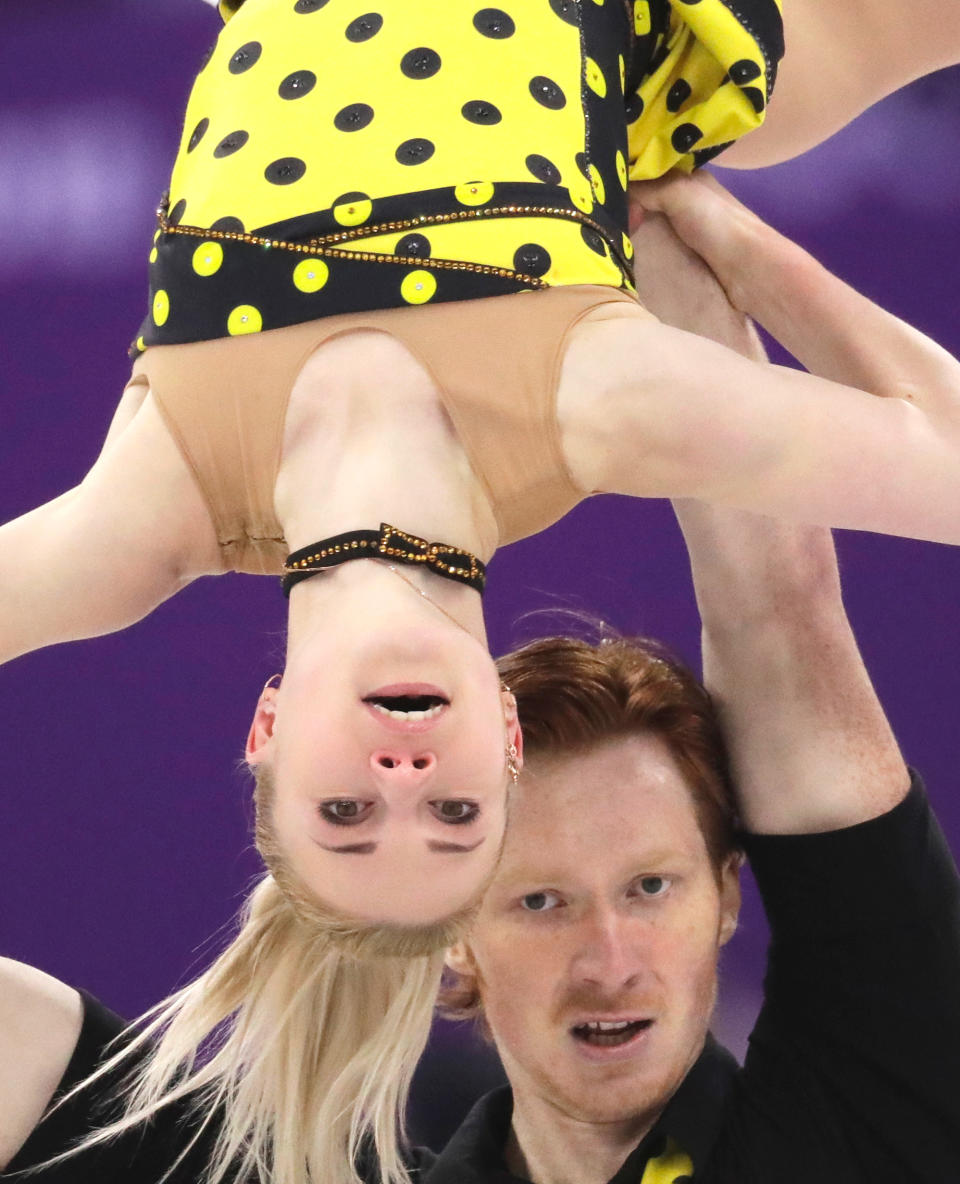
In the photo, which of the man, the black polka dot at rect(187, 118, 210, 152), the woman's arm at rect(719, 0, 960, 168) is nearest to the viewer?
the black polka dot at rect(187, 118, 210, 152)

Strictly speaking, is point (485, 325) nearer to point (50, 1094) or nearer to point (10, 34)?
point (50, 1094)

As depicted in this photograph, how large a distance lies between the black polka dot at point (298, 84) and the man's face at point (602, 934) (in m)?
0.72

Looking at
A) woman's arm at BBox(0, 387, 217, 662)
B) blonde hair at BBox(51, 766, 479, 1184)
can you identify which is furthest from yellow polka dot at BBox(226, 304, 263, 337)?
blonde hair at BBox(51, 766, 479, 1184)

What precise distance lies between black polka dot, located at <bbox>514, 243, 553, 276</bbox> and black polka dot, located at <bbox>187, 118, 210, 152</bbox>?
322 millimetres

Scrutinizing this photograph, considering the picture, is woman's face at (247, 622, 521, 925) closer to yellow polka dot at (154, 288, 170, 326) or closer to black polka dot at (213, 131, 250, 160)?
yellow polka dot at (154, 288, 170, 326)

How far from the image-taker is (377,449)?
4.95ft

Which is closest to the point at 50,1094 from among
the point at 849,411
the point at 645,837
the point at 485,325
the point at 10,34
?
the point at 645,837

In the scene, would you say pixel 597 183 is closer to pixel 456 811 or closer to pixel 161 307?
pixel 161 307

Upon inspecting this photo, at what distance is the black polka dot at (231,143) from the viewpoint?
1565 mm

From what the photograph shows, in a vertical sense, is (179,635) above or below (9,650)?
below

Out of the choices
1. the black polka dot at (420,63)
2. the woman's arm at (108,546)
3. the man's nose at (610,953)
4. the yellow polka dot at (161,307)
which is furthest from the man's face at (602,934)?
the black polka dot at (420,63)

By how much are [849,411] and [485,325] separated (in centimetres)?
32

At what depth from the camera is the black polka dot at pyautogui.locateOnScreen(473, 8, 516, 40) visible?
159cm

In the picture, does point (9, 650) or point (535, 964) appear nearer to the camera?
point (9, 650)
